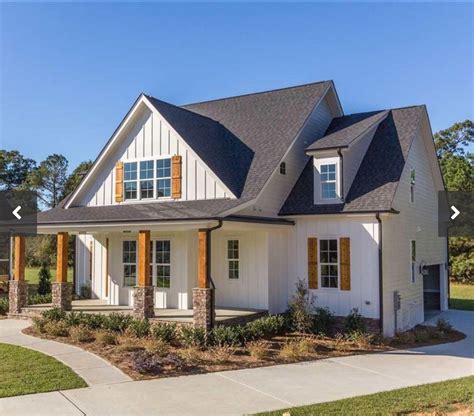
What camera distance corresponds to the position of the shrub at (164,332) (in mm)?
12766

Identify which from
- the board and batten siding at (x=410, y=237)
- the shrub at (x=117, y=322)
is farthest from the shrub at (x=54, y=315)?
the board and batten siding at (x=410, y=237)

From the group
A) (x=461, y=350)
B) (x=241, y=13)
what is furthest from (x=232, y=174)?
(x=461, y=350)

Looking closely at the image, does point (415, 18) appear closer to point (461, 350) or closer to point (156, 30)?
point (156, 30)

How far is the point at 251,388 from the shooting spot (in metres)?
9.30

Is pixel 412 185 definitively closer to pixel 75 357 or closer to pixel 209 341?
pixel 209 341

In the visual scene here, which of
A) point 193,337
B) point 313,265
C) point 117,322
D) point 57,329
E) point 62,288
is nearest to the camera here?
point 193,337

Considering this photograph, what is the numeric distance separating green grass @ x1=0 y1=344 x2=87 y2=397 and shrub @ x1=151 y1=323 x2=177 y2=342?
9.12 ft

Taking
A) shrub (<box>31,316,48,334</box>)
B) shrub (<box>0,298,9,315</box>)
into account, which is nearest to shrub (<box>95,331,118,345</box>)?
shrub (<box>31,316,48,334</box>)

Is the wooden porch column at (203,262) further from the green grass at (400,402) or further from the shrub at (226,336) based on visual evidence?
the green grass at (400,402)

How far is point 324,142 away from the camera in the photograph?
54.0ft

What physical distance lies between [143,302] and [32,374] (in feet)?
16.3

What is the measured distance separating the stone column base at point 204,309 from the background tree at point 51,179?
4716 centimetres

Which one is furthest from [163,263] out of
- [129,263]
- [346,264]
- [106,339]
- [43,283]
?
[43,283]

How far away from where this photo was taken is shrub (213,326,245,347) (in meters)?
12.6
